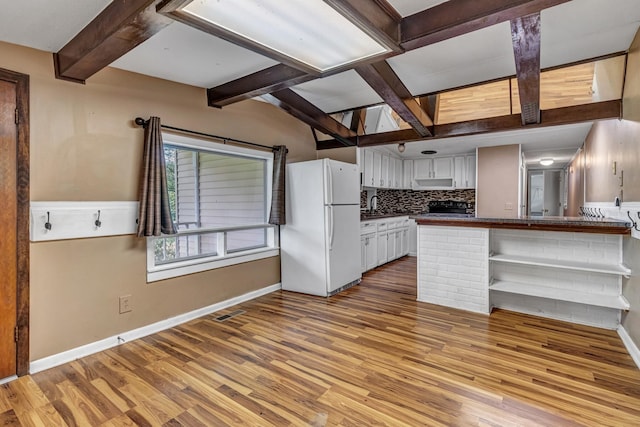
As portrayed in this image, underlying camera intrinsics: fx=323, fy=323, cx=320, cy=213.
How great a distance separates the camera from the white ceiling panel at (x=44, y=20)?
1.84m

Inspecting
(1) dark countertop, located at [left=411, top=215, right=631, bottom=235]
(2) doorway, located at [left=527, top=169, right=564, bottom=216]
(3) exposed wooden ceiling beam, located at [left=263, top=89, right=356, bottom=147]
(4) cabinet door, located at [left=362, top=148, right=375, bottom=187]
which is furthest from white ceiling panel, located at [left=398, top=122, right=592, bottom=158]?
(2) doorway, located at [left=527, top=169, right=564, bottom=216]

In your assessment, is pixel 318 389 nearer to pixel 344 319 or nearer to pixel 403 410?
pixel 403 410

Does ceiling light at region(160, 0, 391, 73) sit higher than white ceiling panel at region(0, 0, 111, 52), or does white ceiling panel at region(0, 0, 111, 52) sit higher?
white ceiling panel at region(0, 0, 111, 52)

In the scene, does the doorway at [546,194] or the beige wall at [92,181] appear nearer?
the beige wall at [92,181]

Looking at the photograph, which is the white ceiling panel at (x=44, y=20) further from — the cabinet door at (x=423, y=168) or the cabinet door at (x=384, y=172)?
the cabinet door at (x=423, y=168)

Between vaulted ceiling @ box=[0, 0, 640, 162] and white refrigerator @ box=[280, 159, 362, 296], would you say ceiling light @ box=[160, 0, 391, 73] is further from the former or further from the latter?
white refrigerator @ box=[280, 159, 362, 296]

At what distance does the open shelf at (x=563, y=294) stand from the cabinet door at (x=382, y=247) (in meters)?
2.21

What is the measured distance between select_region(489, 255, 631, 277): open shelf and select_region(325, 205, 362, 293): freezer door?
173 cm

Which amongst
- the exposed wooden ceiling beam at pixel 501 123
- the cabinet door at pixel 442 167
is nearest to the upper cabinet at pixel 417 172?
the cabinet door at pixel 442 167

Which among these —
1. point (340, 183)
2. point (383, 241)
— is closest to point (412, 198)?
point (383, 241)

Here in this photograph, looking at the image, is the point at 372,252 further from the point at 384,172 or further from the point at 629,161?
the point at 629,161

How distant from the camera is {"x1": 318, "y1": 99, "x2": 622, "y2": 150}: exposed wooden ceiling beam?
3.33 metres

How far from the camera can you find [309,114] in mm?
4055

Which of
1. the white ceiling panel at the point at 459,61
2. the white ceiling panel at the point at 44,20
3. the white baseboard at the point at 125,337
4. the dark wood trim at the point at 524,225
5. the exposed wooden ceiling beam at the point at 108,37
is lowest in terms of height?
the white baseboard at the point at 125,337
